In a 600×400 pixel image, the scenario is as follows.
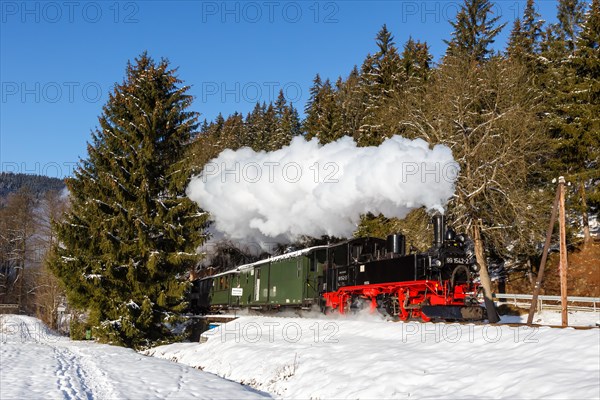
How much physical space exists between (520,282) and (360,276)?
56.8ft

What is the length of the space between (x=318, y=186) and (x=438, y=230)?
6232 mm

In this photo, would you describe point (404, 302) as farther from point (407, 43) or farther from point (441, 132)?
point (407, 43)

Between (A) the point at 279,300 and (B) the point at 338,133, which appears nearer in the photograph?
(A) the point at 279,300

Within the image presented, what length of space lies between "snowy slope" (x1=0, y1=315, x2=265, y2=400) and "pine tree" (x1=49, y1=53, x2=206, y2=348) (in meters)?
4.27

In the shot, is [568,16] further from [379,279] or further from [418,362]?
[418,362]

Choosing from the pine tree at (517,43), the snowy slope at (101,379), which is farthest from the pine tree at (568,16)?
the snowy slope at (101,379)

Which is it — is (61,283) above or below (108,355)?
above

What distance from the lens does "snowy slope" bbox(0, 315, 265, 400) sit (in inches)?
438

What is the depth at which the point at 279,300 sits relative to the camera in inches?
959

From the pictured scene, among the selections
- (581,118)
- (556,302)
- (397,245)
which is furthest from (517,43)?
(397,245)

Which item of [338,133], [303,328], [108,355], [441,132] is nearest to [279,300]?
[303,328]

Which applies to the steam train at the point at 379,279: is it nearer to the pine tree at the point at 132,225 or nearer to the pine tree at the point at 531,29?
the pine tree at the point at 132,225

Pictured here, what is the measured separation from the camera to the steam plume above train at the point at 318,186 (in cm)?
1784

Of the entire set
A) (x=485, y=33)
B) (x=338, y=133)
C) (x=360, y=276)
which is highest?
(x=485, y=33)
